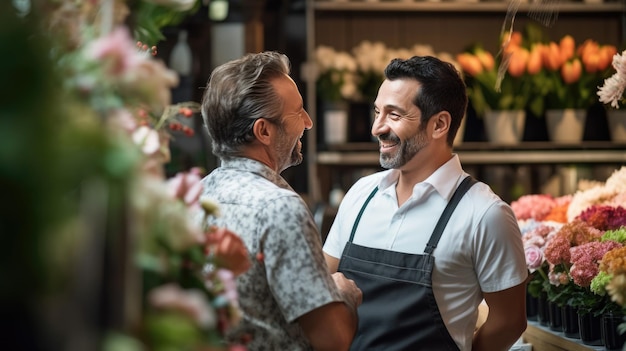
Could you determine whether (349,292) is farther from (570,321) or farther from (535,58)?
(535,58)

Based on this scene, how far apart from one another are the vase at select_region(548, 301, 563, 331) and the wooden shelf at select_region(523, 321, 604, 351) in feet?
0.08

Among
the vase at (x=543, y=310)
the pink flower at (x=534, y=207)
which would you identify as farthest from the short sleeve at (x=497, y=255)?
the pink flower at (x=534, y=207)

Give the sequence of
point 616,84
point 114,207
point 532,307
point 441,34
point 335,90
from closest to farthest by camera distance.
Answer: point 114,207 < point 616,84 < point 532,307 < point 335,90 < point 441,34

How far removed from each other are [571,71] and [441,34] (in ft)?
3.11

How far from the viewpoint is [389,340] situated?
7.82ft

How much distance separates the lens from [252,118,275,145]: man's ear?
190 cm

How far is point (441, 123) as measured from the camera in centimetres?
259

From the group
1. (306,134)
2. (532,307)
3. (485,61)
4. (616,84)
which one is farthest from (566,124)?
(616,84)

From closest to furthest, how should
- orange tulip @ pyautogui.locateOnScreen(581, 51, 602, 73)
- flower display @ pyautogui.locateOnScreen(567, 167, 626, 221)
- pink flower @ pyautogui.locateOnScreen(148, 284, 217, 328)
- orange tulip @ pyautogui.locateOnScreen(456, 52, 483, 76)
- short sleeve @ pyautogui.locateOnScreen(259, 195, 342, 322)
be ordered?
pink flower @ pyautogui.locateOnScreen(148, 284, 217, 328) < short sleeve @ pyautogui.locateOnScreen(259, 195, 342, 322) < flower display @ pyautogui.locateOnScreen(567, 167, 626, 221) < orange tulip @ pyautogui.locateOnScreen(581, 51, 602, 73) < orange tulip @ pyautogui.locateOnScreen(456, 52, 483, 76)

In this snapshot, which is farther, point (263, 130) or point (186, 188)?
point (263, 130)

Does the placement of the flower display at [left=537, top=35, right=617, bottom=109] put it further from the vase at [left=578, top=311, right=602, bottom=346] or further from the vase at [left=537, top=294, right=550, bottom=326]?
the vase at [left=578, top=311, right=602, bottom=346]

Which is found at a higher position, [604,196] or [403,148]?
A: [403,148]

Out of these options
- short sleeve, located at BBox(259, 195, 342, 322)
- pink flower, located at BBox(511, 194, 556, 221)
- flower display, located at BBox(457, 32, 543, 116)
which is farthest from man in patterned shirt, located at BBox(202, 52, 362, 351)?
flower display, located at BBox(457, 32, 543, 116)

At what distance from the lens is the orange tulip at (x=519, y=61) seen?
195 inches
